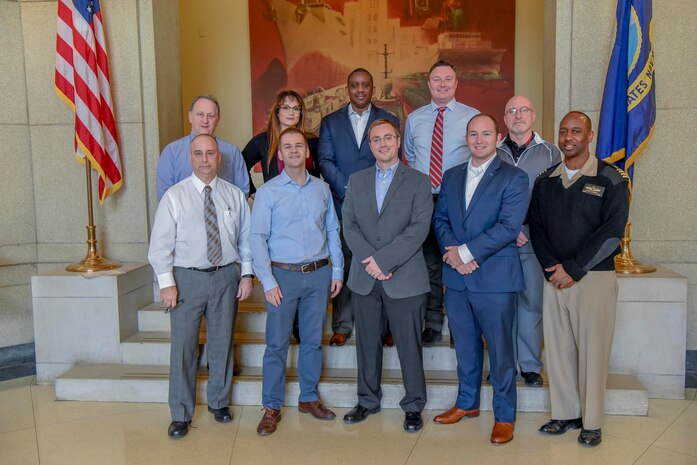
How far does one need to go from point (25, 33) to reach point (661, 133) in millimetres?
5220

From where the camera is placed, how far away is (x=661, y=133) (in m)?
4.75

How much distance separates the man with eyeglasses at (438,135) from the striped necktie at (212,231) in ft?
4.38

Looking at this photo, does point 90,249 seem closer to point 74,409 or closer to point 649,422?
point 74,409

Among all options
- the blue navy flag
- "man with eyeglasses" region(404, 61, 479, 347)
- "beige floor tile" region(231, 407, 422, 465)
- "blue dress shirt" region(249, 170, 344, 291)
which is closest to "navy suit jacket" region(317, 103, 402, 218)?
"man with eyeglasses" region(404, 61, 479, 347)

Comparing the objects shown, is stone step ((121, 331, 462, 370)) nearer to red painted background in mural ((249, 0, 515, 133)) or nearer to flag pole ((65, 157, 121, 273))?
flag pole ((65, 157, 121, 273))

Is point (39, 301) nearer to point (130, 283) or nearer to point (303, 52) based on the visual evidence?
point (130, 283)

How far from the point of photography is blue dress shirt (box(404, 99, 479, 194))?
4.02 meters

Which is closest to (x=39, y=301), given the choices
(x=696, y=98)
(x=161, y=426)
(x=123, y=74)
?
(x=161, y=426)

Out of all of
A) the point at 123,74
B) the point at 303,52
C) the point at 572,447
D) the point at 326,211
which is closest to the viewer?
the point at 572,447

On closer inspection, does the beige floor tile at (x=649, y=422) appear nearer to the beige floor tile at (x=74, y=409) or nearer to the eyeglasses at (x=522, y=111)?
the eyeglasses at (x=522, y=111)

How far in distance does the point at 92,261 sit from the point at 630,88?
4.25 metres

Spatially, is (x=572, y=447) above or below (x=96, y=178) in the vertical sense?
below

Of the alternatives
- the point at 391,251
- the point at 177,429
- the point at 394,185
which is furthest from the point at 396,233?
the point at 177,429

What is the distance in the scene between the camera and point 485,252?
3.39m
